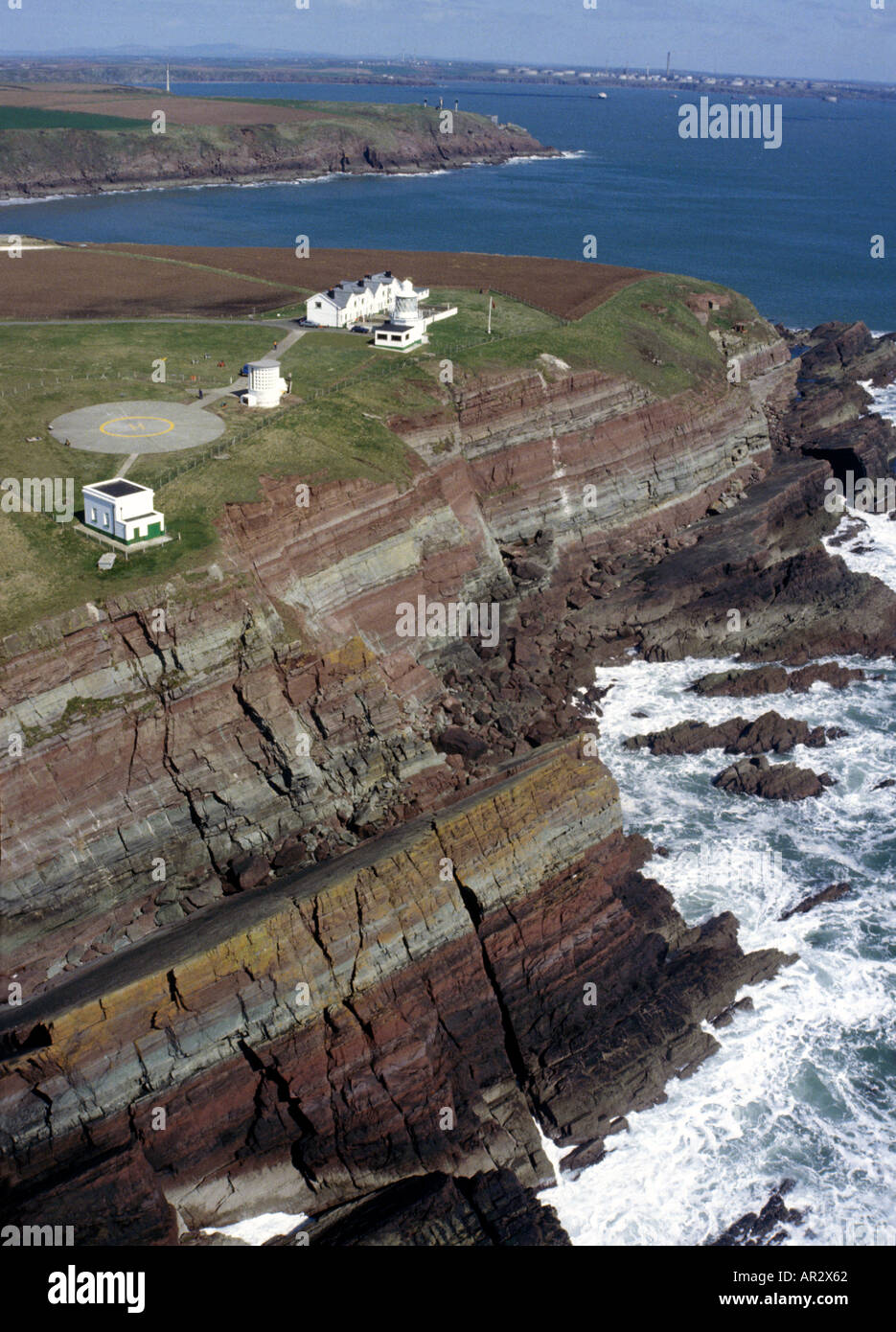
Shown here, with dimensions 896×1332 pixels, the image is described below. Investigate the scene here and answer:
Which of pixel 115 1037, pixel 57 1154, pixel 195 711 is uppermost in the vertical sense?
pixel 195 711

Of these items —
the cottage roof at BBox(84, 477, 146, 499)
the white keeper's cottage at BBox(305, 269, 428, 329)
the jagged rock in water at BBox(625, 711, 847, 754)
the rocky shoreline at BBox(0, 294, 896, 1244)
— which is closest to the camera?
the rocky shoreline at BBox(0, 294, 896, 1244)

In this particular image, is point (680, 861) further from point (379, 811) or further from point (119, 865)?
point (119, 865)

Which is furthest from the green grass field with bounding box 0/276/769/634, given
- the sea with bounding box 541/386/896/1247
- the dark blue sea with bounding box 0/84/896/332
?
the dark blue sea with bounding box 0/84/896/332

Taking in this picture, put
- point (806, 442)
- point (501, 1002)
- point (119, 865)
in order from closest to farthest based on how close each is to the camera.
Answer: point (501, 1002) → point (119, 865) → point (806, 442)

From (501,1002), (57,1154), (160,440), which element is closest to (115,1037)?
(57,1154)

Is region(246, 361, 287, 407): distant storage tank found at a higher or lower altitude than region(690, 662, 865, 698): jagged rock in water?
higher

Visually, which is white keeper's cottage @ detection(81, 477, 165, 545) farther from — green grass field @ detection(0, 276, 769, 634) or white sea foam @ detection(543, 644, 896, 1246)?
white sea foam @ detection(543, 644, 896, 1246)
